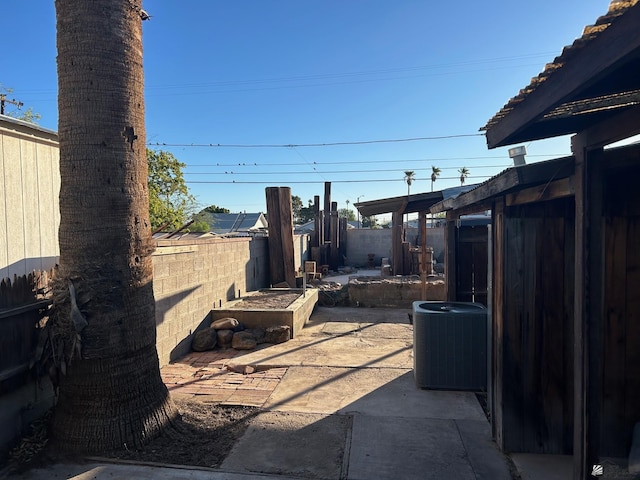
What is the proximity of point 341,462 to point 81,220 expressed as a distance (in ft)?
9.10

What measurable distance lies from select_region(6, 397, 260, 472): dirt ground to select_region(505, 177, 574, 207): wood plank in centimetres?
308

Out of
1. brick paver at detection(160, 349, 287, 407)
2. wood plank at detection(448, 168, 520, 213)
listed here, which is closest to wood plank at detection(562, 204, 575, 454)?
wood plank at detection(448, 168, 520, 213)

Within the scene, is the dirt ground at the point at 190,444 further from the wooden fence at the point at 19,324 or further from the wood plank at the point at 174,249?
the wood plank at the point at 174,249

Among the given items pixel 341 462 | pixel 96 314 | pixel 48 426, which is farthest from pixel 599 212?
pixel 48 426

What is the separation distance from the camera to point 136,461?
292cm

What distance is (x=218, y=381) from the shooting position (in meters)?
4.79

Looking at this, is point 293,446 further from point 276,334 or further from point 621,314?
point 276,334

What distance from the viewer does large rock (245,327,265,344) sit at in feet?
21.3

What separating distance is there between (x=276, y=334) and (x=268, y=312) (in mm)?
518

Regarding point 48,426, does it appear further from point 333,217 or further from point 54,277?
point 333,217

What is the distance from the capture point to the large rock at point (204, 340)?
20.3 feet

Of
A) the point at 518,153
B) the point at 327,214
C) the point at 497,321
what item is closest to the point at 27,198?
the point at 497,321

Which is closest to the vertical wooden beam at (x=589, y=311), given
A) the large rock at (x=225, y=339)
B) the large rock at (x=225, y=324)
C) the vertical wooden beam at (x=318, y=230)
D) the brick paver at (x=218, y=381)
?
the brick paver at (x=218, y=381)

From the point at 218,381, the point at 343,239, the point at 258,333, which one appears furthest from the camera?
the point at 343,239
